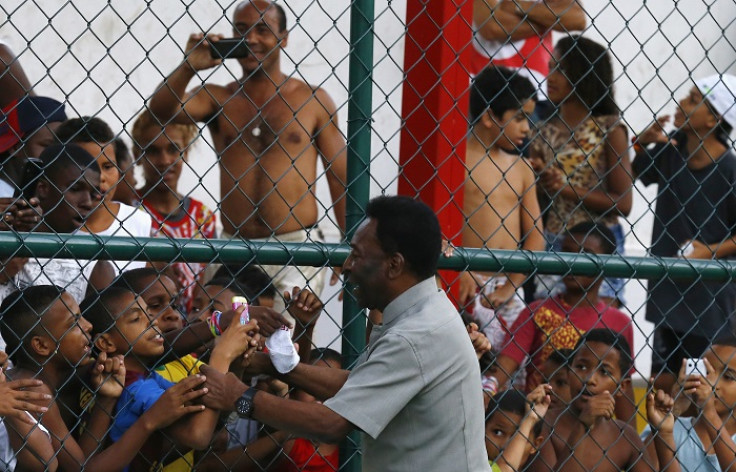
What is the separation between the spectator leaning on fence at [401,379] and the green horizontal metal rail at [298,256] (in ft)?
0.81

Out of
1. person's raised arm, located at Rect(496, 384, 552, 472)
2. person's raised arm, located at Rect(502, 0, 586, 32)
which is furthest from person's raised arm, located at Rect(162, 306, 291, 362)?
person's raised arm, located at Rect(502, 0, 586, 32)

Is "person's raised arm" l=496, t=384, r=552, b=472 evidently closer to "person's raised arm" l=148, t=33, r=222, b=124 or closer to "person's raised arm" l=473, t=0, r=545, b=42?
"person's raised arm" l=148, t=33, r=222, b=124

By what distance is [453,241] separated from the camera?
3.88m

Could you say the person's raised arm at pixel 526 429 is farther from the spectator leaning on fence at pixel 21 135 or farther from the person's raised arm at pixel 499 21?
the person's raised arm at pixel 499 21

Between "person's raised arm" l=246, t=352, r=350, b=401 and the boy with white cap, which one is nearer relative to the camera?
"person's raised arm" l=246, t=352, r=350, b=401

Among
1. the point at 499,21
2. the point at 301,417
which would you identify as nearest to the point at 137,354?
the point at 301,417

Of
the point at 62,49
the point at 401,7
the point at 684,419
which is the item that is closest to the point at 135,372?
the point at 684,419

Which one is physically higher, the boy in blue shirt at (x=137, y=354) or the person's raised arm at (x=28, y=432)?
the boy in blue shirt at (x=137, y=354)

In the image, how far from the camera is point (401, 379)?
288cm

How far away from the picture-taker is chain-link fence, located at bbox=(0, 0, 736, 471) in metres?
3.32

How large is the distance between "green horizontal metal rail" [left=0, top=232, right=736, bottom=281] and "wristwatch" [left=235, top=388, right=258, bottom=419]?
1.48 ft

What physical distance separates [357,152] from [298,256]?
0.38 metres

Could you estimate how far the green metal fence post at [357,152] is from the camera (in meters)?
3.46

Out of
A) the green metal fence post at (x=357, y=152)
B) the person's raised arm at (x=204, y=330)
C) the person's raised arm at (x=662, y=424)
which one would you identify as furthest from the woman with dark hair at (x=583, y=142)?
the person's raised arm at (x=204, y=330)
